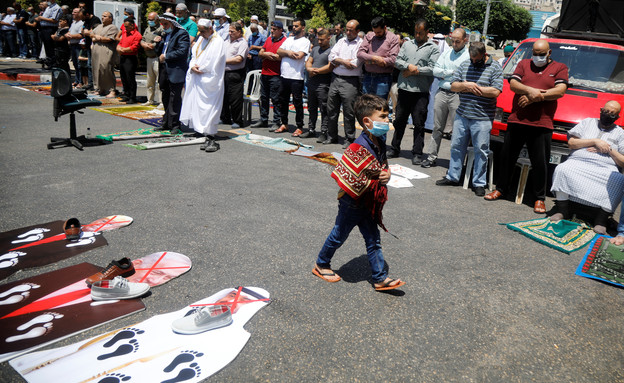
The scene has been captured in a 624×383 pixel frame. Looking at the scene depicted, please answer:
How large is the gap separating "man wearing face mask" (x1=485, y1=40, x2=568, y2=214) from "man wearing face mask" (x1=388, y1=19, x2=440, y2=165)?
1.77 m

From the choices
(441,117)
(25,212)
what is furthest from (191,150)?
(441,117)

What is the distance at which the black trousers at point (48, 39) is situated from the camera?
50.0ft

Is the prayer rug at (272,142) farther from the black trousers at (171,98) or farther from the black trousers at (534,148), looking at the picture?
Answer: the black trousers at (534,148)

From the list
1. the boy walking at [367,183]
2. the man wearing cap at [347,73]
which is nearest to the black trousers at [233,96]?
the man wearing cap at [347,73]

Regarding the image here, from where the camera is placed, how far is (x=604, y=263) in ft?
15.6

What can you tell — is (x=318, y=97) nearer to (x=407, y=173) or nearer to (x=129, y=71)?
(x=407, y=173)

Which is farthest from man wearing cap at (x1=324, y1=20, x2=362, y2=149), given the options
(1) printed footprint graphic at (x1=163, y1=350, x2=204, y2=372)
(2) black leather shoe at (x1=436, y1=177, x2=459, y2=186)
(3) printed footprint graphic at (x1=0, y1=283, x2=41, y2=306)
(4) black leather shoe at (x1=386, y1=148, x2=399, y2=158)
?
(1) printed footprint graphic at (x1=163, y1=350, x2=204, y2=372)

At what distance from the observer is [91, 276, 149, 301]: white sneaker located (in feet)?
11.0

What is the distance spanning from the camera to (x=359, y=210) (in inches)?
147

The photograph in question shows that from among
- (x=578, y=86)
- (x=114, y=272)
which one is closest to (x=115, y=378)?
(x=114, y=272)

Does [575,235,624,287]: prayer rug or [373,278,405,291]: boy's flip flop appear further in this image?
[575,235,624,287]: prayer rug

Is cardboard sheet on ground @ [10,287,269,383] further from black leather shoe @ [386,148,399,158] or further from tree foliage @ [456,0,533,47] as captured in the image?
tree foliage @ [456,0,533,47]

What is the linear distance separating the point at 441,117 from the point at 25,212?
629cm

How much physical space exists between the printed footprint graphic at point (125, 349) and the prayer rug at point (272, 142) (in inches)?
226
